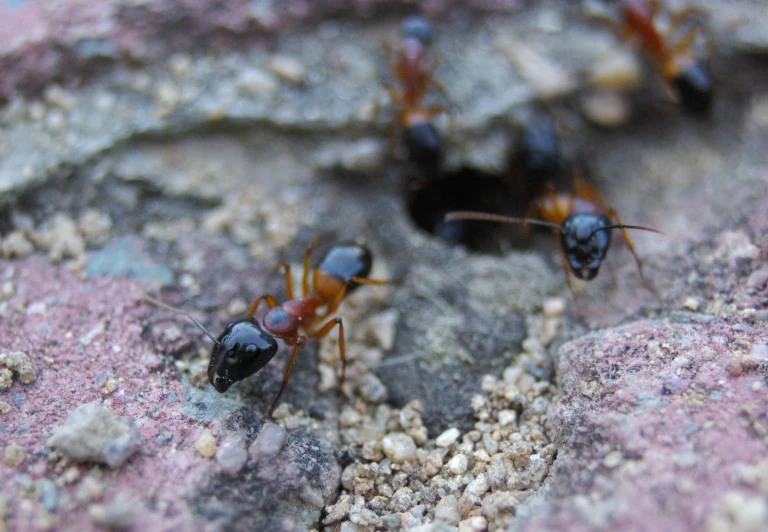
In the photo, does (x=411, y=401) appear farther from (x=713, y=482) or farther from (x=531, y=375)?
(x=713, y=482)

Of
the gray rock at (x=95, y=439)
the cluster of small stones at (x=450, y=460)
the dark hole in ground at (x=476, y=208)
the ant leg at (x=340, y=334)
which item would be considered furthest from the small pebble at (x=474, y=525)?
the dark hole in ground at (x=476, y=208)

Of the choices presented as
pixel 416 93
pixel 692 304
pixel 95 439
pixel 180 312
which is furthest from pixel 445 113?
pixel 95 439

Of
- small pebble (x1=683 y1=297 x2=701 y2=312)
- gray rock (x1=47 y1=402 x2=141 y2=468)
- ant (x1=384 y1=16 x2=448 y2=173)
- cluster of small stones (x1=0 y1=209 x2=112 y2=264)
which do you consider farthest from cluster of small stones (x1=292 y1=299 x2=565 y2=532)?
cluster of small stones (x1=0 y1=209 x2=112 y2=264)

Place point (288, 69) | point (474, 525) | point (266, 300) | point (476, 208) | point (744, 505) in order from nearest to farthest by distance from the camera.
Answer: point (744, 505) < point (474, 525) < point (266, 300) < point (288, 69) < point (476, 208)

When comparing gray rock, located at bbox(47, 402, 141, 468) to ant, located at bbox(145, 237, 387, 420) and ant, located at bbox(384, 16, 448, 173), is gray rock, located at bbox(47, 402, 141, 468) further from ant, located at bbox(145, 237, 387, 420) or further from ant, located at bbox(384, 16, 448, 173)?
ant, located at bbox(384, 16, 448, 173)

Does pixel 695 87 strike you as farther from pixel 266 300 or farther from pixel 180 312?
pixel 180 312

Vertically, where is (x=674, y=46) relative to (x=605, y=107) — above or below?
above

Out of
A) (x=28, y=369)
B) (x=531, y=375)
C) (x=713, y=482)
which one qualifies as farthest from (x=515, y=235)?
(x=28, y=369)
